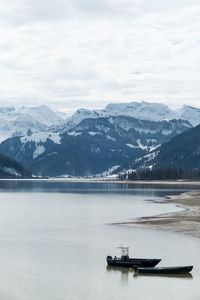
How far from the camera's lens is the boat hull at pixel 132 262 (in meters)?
71.4

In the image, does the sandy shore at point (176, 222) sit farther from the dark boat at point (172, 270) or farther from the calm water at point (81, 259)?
the dark boat at point (172, 270)

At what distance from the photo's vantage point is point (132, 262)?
72.7m

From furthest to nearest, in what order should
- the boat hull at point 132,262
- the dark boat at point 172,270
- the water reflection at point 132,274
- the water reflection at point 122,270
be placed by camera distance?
the boat hull at point 132,262 < the water reflection at point 122,270 < the dark boat at point 172,270 < the water reflection at point 132,274

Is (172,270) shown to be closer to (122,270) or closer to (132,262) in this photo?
(132,262)

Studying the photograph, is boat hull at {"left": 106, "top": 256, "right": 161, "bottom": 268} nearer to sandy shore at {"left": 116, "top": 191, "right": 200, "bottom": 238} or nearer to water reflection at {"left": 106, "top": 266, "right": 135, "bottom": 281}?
water reflection at {"left": 106, "top": 266, "right": 135, "bottom": 281}

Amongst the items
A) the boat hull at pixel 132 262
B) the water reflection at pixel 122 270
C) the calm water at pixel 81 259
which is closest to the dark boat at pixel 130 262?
the boat hull at pixel 132 262

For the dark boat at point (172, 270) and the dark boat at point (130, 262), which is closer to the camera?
the dark boat at point (172, 270)

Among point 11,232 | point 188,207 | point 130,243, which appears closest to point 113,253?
point 130,243

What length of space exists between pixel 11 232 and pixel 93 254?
2943cm

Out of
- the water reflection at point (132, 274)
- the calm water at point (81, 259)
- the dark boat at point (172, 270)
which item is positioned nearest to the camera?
the calm water at point (81, 259)

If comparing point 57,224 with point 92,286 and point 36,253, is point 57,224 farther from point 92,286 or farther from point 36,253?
point 92,286

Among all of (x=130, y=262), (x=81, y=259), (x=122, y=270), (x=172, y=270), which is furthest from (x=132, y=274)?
(x=81, y=259)

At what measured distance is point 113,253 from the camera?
8250cm

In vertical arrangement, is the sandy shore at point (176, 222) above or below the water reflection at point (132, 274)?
above
